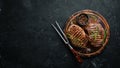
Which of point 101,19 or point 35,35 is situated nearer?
point 35,35

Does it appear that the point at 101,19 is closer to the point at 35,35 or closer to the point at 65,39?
the point at 65,39

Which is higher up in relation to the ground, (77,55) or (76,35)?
(76,35)

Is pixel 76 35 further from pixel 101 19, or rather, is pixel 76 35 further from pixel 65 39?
pixel 101 19

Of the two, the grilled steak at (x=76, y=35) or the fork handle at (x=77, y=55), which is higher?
the grilled steak at (x=76, y=35)

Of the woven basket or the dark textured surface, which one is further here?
the woven basket

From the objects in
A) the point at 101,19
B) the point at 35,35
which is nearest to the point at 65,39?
the point at 35,35

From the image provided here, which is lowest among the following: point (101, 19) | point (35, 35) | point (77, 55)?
point (77, 55)

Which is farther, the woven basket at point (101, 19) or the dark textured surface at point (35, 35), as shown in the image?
the woven basket at point (101, 19)

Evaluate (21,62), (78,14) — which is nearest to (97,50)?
(78,14)
